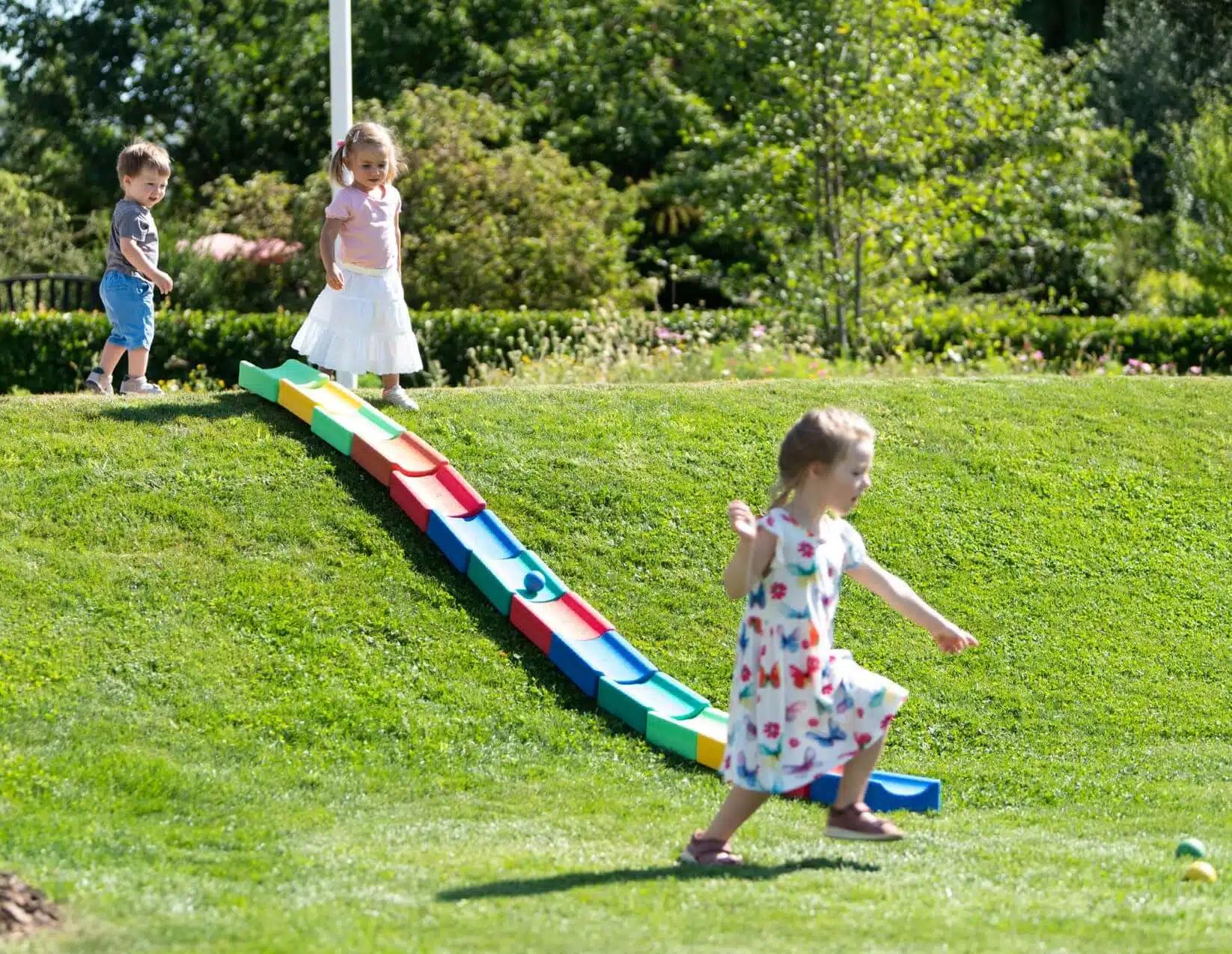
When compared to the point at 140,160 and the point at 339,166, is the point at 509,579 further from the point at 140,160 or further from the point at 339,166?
the point at 140,160

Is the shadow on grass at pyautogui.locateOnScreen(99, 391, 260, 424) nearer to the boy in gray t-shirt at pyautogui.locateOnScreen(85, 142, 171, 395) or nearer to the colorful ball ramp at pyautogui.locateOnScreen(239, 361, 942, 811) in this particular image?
the colorful ball ramp at pyautogui.locateOnScreen(239, 361, 942, 811)

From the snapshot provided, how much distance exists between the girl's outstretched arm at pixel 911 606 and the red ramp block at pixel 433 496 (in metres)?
3.47

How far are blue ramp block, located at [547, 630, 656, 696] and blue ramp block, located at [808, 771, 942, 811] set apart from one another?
1518 millimetres

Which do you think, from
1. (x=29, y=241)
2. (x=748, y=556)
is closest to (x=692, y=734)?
(x=748, y=556)

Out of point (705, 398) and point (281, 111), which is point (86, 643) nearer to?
point (705, 398)

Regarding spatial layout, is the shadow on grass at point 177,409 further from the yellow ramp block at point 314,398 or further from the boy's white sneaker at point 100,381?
the boy's white sneaker at point 100,381

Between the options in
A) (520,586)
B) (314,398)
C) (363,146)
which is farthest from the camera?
(314,398)

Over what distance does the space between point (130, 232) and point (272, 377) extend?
1127mm

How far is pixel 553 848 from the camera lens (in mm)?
5230

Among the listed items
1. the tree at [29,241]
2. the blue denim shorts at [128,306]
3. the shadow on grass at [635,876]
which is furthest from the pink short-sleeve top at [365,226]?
the tree at [29,241]

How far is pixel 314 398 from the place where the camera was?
29.7 ft

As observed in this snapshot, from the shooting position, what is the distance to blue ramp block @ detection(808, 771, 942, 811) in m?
5.79

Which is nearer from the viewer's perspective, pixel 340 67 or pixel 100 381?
pixel 100 381

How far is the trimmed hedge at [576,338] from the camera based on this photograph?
44.1ft
